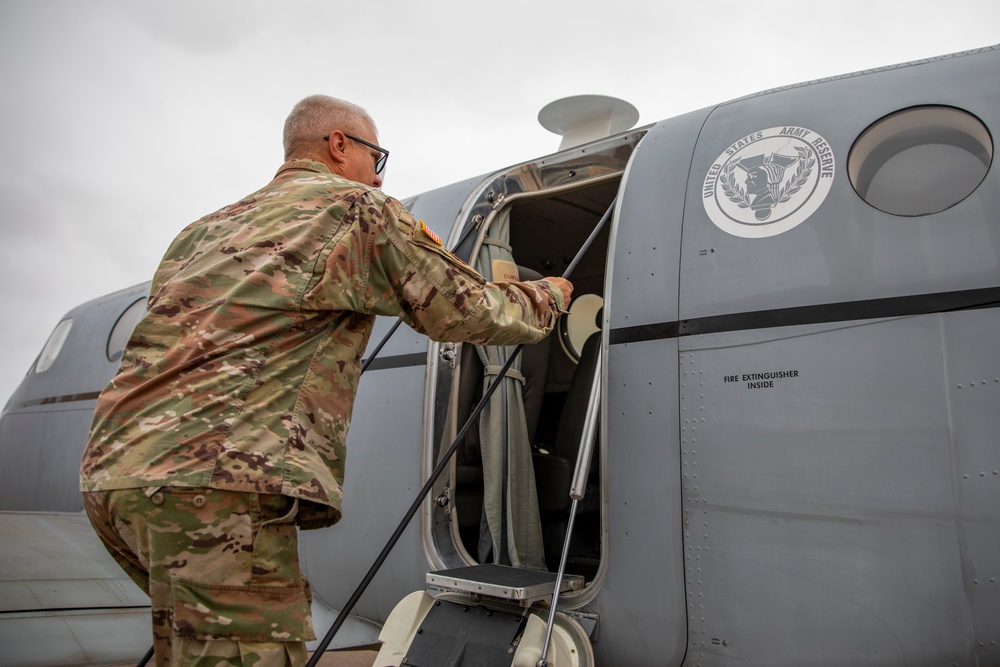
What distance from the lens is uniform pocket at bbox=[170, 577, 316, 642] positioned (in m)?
1.73

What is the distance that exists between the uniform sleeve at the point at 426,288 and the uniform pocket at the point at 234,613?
32.2 inches

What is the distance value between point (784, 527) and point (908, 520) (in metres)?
0.37

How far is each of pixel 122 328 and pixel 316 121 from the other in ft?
15.8

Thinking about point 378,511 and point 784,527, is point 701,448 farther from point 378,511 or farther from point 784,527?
point 378,511

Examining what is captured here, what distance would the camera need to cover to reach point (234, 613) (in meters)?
1.76

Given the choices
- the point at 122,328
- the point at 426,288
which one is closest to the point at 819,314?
the point at 426,288

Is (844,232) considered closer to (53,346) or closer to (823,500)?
(823,500)

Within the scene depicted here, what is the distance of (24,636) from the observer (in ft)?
11.8

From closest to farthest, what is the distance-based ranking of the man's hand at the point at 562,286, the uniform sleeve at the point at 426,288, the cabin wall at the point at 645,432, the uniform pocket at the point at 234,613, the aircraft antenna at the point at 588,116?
the uniform pocket at the point at 234,613
the uniform sleeve at the point at 426,288
the man's hand at the point at 562,286
the cabin wall at the point at 645,432
the aircraft antenna at the point at 588,116

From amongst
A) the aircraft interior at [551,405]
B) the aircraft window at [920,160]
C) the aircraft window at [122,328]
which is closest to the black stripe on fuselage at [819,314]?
the aircraft window at [920,160]

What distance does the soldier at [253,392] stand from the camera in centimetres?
177

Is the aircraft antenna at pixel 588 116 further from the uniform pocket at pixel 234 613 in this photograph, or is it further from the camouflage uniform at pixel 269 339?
the uniform pocket at pixel 234 613

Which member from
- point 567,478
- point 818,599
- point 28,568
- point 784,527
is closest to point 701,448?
point 784,527

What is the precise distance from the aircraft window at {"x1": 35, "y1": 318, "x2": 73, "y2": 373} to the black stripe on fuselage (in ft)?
20.8
